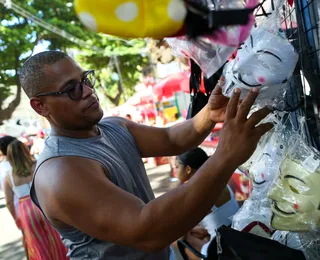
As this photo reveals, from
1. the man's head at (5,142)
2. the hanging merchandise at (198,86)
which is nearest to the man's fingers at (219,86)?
the hanging merchandise at (198,86)

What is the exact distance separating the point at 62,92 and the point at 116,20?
77 centimetres

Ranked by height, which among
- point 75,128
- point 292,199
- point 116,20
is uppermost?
point 116,20

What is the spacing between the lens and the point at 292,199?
3.41ft

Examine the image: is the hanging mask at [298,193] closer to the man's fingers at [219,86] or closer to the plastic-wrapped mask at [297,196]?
the plastic-wrapped mask at [297,196]

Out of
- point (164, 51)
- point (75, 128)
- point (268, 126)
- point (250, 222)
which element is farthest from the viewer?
point (164, 51)

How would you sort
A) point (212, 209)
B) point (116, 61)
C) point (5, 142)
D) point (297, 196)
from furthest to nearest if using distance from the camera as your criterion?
point (116, 61) < point (5, 142) < point (212, 209) < point (297, 196)

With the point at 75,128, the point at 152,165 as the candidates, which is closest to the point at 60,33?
the point at 152,165

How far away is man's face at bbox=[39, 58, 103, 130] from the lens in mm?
1449

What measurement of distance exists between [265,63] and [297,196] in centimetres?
39

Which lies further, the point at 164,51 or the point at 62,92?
the point at 164,51

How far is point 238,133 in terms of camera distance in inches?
37.5

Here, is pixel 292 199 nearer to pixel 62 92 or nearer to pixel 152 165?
pixel 62 92

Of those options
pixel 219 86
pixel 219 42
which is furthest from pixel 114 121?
pixel 219 42

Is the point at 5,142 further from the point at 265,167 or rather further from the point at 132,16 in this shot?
the point at 132,16
